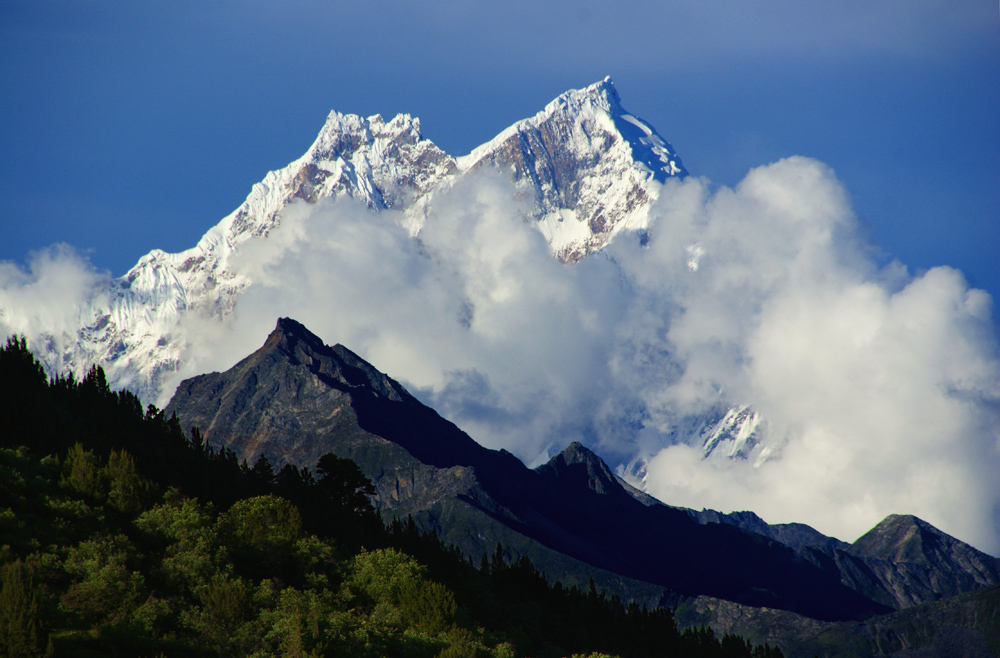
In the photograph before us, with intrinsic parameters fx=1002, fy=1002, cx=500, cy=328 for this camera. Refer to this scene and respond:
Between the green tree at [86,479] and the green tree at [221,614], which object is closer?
the green tree at [221,614]

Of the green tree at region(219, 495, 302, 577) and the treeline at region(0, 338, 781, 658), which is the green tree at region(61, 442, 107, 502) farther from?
the green tree at region(219, 495, 302, 577)

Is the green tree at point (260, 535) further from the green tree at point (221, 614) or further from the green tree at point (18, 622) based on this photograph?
the green tree at point (18, 622)

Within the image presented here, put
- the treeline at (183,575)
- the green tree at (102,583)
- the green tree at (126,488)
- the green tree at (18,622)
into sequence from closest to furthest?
the green tree at (18,622) → the treeline at (183,575) → the green tree at (102,583) → the green tree at (126,488)

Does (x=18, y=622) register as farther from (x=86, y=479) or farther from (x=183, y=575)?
(x=86, y=479)

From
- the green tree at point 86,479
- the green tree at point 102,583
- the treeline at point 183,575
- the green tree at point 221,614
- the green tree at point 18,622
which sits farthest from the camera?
the green tree at point 86,479

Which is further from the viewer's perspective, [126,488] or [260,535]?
[260,535]

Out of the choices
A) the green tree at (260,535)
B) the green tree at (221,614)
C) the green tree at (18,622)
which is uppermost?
the green tree at (260,535)

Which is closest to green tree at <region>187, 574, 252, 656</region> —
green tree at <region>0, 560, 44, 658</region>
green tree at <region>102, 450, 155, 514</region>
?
green tree at <region>0, 560, 44, 658</region>

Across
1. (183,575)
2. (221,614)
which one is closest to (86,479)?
(183,575)

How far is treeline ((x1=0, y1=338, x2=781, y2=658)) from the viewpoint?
87188 mm

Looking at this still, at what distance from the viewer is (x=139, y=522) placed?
110562 millimetres

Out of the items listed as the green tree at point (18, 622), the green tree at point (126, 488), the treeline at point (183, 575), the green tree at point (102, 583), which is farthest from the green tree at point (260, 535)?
the green tree at point (18, 622)

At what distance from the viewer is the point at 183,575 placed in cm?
10175

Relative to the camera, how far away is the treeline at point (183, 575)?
3433 inches
